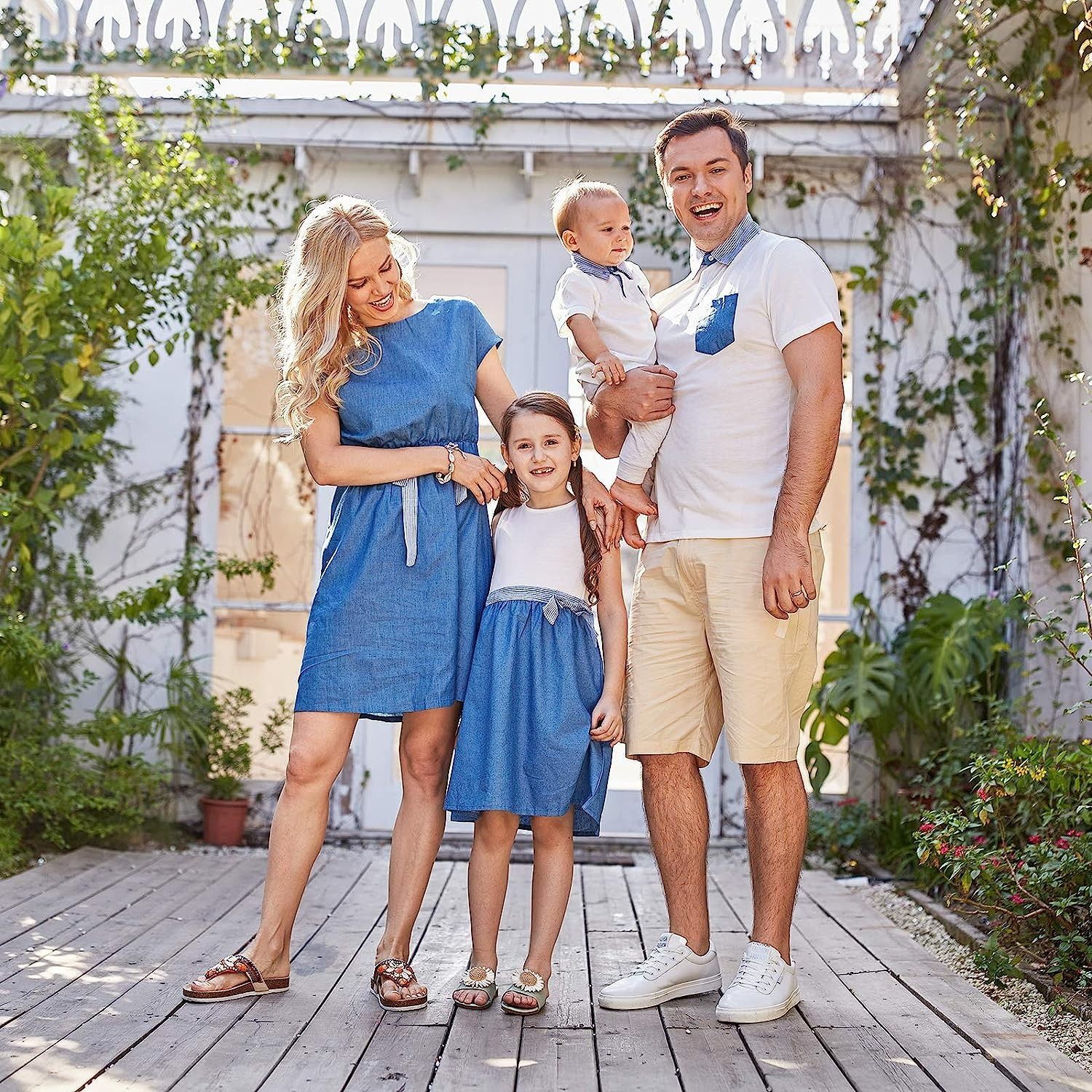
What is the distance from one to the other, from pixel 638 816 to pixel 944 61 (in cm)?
282

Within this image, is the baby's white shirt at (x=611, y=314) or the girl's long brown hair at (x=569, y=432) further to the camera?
the baby's white shirt at (x=611, y=314)

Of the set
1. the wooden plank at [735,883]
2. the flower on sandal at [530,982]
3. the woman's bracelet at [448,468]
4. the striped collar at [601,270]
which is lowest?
Answer: the wooden plank at [735,883]

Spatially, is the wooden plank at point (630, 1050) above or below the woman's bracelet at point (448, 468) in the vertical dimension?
below

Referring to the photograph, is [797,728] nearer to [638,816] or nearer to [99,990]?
[99,990]

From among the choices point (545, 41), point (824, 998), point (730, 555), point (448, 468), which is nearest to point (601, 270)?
point (448, 468)

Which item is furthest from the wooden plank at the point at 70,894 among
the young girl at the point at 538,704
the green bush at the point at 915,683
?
the green bush at the point at 915,683

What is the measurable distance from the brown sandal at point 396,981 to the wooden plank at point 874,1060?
73 cm

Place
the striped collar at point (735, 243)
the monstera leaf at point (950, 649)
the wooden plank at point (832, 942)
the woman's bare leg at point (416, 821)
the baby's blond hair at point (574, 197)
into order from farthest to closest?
the monstera leaf at point (950, 649)
the wooden plank at point (832, 942)
the baby's blond hair at point (574, 197)
the striped collar at point (735, 243)
the woman's bare leg at point (416, 821)

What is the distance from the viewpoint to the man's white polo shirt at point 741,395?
2449 mm

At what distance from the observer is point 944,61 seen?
4219 millimetres

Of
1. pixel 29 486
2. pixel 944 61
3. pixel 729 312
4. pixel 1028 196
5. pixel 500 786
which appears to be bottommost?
pixel 500 786

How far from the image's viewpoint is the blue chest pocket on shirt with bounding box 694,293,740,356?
2488mm

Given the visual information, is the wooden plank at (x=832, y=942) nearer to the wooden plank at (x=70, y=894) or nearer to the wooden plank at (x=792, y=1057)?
the wooden plank at (x=792, y=1057)

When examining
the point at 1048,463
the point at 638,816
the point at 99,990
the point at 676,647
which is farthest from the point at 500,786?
the point at 1048,463
